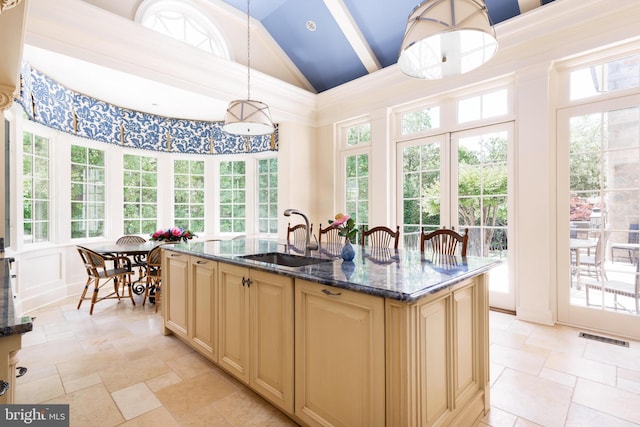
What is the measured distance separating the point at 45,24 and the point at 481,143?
4577 millimetres

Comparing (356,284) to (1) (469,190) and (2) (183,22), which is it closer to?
(1) (469,190)

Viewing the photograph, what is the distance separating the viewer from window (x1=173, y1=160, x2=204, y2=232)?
5.77 m

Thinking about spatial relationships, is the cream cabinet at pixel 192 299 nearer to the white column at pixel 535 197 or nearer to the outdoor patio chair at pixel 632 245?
the white column at pixel 535 197

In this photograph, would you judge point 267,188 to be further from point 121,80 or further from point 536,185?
point 536,185

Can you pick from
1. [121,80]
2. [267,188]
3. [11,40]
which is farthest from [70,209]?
[11,40]

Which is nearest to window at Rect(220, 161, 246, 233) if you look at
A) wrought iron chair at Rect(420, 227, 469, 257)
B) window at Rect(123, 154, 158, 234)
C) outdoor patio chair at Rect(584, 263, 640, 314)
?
window at Rect(123, 154, 158, 234)

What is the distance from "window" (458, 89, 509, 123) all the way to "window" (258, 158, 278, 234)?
10.6 ft

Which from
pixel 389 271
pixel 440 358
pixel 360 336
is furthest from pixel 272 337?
pixel 440 358

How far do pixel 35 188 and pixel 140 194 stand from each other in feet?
4.96

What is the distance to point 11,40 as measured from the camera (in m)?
1.58

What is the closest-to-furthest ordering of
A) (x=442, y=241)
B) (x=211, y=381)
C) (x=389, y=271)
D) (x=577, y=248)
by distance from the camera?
(x=389, y=271) → (x=211, y=381) → (x=442, y=241) → (x=577, y=248)

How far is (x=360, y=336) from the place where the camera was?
134cm

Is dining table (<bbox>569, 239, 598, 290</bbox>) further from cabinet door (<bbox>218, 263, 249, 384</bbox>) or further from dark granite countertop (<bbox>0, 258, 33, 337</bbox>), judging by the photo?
dark granite countertop (<bbox>0, 258, 33, 337</bbox>)

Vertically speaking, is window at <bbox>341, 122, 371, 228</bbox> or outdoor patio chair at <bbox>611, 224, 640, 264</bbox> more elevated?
window at <bbox>341, 122, 371, 228</bbox>
